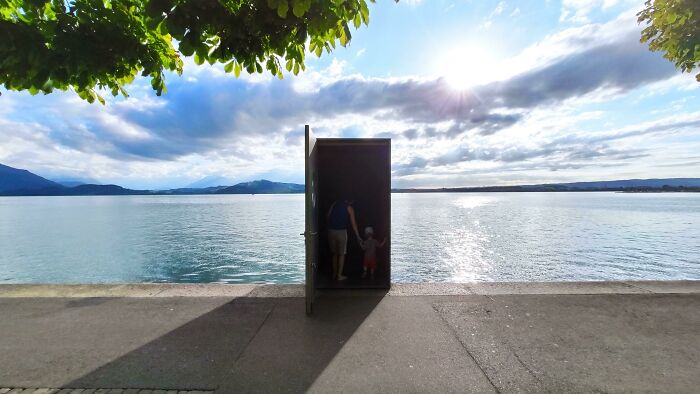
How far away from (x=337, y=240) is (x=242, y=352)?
3485 mm

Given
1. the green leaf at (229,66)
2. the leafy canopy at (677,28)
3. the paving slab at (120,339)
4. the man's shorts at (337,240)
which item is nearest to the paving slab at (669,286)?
the leafy canopy at (677,28)

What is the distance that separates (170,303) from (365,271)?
3852 millimetres

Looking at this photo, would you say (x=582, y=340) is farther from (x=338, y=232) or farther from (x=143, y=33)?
(x=143, y=33)

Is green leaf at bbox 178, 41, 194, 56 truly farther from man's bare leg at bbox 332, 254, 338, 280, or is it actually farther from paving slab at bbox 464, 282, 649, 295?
paving slab at bbox 464, 282, 649, 295

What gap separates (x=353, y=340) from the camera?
4.96 metres

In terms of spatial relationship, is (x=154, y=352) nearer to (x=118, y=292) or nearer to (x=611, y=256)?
(x=118, y=292)

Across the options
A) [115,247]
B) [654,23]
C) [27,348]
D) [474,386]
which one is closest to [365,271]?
[474,386]

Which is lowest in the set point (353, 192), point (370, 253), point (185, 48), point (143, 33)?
point (370, 253)

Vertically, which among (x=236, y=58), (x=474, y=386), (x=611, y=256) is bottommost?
(x=611, y=256)

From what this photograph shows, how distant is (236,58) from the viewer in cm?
418

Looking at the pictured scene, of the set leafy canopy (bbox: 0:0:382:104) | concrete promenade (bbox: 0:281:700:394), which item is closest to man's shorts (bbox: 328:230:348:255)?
concrete promenade (bbox: 0:281:700:394)

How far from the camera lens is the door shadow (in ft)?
13.0

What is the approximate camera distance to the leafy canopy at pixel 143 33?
350 centimetres

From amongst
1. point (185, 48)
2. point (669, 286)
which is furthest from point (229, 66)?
point (669, 286)
